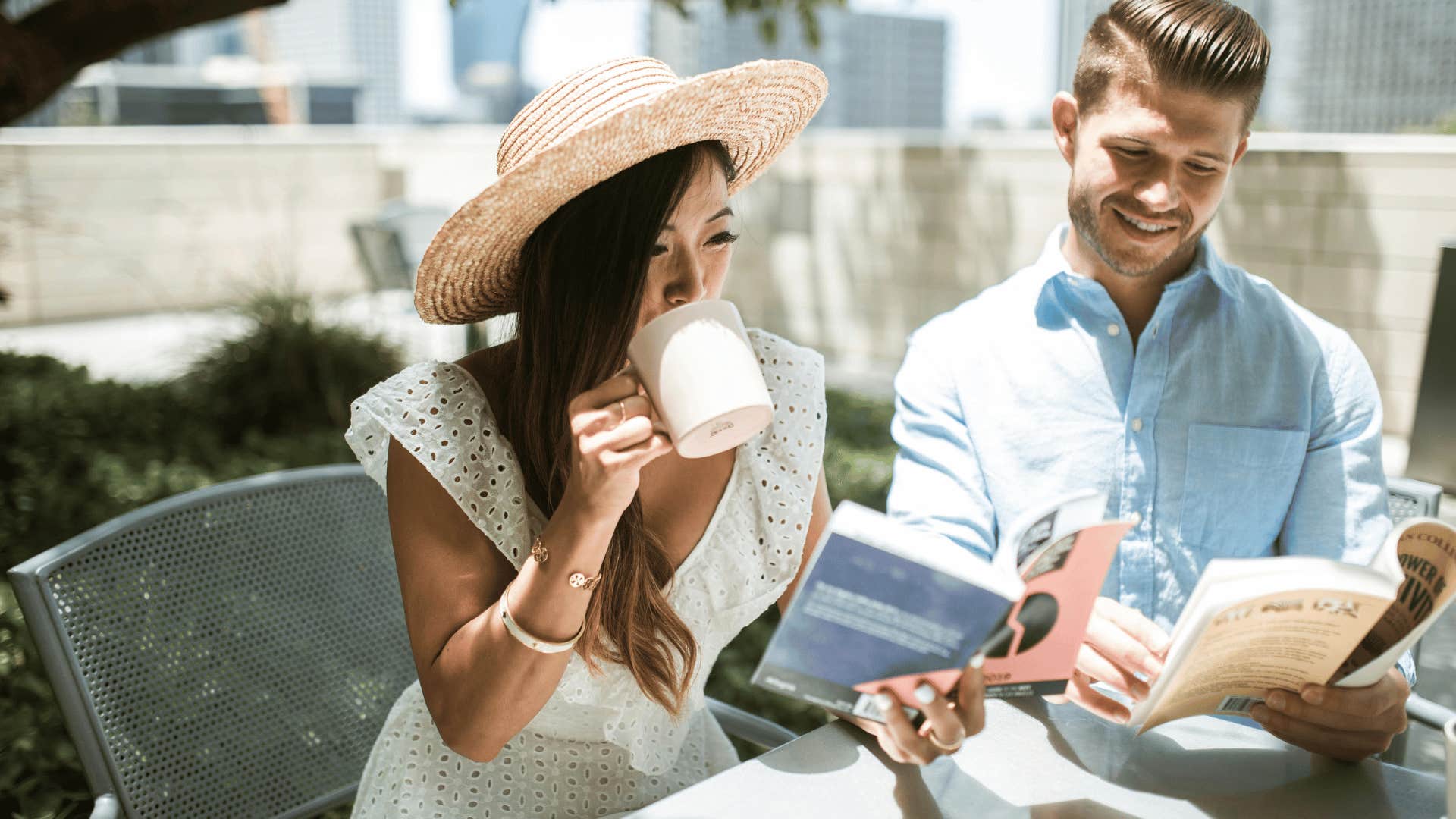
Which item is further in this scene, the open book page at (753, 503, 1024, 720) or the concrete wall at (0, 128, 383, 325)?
the concrete wall at (0, 128, 383, 325)

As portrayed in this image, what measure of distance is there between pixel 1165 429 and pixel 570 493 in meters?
1.13

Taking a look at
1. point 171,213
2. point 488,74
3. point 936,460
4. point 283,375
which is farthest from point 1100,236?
point 488,74

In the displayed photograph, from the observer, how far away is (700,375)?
1172 millimetres

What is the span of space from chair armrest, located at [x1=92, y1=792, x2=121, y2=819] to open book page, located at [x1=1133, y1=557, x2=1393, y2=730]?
4.40ft

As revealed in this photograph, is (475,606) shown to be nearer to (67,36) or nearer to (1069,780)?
(1069,780)

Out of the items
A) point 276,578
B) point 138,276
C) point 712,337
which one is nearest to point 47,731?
point 276,578

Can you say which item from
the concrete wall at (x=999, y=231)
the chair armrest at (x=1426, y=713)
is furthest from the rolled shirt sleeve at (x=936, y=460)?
the concrete wall at (x=999, y=231)

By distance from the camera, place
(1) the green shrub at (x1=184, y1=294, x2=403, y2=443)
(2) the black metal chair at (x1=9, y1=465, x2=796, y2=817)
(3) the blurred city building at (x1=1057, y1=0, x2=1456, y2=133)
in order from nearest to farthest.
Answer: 1. (2) the black metal chair at (x1=9, y1=465, x2=796, y2=817)
2. (1) the green shrub at (x1=184, y1=294, x2=403, y2=443)
3. (3) the blurred city building at (x1=1057, y1=0, x2=1456, y2=133)

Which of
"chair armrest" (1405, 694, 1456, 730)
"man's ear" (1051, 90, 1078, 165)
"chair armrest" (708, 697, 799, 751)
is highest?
"man's ear" (1051, 90, 1078, 165)

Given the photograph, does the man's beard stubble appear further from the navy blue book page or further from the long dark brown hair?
the navy blue book page

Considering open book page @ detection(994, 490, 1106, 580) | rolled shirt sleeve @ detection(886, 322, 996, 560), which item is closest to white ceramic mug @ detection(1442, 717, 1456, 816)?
open book page @ detection(994, 490, 1106, 580)

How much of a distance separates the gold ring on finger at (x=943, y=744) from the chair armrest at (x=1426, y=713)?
2.90 ft

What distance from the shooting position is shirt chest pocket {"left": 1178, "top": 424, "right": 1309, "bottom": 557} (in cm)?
189

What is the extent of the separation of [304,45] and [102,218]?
15.5 m
